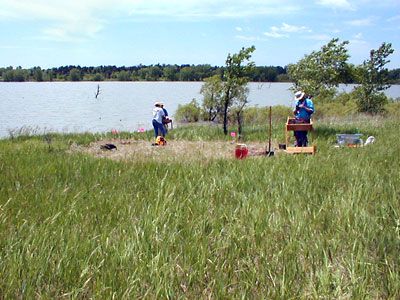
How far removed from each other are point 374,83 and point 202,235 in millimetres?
24987

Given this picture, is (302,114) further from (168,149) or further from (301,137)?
(168,149)

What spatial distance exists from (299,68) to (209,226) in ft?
48.1

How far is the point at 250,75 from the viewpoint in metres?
15.2

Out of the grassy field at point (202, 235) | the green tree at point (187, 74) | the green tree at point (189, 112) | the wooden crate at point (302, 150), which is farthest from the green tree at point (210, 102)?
the green tree at point (187, 74)

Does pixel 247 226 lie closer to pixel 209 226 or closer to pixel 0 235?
pixel 209 226

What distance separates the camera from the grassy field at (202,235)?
260 centimetres

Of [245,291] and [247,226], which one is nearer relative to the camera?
[245,291]

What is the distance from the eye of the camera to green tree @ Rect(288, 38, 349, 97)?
16266mm

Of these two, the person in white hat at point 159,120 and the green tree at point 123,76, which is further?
the green tree at point 123,76

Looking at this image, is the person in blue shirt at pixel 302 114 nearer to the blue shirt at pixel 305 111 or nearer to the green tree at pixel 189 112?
the blue shirt at pixel 305 111

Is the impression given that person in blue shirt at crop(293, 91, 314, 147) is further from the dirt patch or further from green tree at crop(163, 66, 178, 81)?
green tree at crop(163, 66, 178, 81)

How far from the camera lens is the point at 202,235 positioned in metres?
3.41

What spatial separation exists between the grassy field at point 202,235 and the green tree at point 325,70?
10820 mm

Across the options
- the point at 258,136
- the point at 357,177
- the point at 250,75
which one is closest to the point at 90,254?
the point at 357,177
